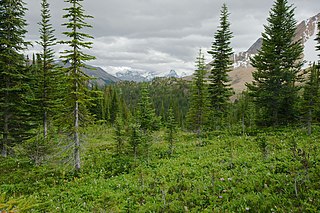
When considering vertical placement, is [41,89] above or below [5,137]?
above

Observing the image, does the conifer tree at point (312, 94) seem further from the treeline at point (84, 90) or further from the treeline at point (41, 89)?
the treeline at point (41, 89)

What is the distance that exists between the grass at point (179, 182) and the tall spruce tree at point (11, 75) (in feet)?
9.64

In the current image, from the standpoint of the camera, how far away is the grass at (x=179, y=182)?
22.7ft

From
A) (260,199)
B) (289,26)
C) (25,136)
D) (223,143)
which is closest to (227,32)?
(289,26)

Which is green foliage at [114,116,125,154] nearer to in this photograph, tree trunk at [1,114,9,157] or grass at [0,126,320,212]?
grass at [0,126,320,212]

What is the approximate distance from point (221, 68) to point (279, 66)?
7.23 metres

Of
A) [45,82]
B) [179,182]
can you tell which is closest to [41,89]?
[45,82]

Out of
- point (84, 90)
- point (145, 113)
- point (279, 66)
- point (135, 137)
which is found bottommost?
point (135, 137)

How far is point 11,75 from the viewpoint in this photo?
782 inches

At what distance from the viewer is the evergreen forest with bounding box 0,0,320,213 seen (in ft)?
26.8

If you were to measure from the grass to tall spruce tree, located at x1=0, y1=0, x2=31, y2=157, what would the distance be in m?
2.94

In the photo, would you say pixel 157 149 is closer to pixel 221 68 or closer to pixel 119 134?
pixel 119 134

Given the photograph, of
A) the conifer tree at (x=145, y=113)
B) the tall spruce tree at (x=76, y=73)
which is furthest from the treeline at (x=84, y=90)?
the conifer tree at (x=145, y=113)

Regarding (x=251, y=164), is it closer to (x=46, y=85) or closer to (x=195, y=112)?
(x=195, y=112)
